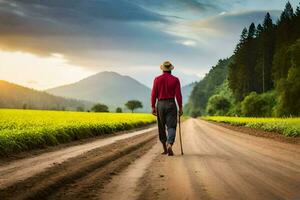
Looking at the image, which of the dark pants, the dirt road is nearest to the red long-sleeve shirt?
the dark pants

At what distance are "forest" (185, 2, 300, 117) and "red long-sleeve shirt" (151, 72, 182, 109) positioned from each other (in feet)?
178

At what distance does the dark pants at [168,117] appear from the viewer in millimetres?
12227

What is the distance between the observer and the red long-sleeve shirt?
1248 cm

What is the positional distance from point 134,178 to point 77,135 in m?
12.5

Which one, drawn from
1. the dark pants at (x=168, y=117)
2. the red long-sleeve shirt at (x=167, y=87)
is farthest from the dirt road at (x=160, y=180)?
the red long-sleeve shirt at (x=167, y=87)

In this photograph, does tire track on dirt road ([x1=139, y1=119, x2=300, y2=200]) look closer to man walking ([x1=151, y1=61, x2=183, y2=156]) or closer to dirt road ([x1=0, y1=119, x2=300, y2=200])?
dirt road ([x1=0, y1=119, x2=300, y2=200])

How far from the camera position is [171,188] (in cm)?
649

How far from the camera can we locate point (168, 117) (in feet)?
40.4

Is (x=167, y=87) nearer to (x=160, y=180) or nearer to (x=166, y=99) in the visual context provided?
(x=166, y=99)

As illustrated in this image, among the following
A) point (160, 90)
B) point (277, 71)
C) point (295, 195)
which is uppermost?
point (277, 71)

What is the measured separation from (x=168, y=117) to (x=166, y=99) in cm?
54

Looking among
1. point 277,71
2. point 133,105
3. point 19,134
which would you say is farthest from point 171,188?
point 133,105

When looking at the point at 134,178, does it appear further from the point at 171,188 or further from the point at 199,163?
the point at 199,163

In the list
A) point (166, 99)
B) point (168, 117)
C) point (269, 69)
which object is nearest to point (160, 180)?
point (168, 117)
